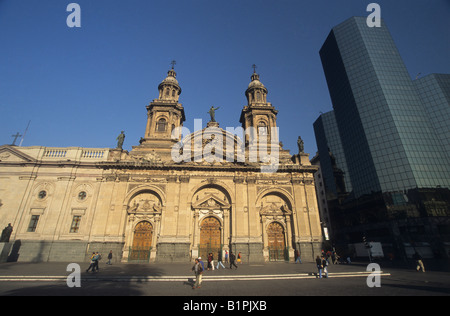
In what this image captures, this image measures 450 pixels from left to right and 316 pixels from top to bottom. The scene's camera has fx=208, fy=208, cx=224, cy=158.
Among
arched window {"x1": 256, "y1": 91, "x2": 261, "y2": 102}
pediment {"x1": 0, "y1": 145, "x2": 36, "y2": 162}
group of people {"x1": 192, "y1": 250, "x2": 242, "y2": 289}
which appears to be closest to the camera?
group of people {"x1": 192, "y1": 250, "x2": 242, "y2": 289}

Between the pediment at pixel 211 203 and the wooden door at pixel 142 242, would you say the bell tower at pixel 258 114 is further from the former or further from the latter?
the wooden door at pixel 142 242

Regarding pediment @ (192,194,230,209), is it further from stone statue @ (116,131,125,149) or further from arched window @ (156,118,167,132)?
arched window @ (156,118,167,132)

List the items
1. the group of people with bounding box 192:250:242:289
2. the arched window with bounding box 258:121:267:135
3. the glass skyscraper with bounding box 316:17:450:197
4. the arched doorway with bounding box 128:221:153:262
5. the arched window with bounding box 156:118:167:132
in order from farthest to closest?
the glass skyscraper with bounding box 316:17:450:197
the arched window with bounding box 258:121:267:135
the arched window with bounding box 156:118:167:132
the arched doorway with bounding box 128:221:153:262
the group of people with bounding box 192:250:242:289

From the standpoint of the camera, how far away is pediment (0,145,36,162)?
2564cm

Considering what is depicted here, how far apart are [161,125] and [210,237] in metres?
19.9

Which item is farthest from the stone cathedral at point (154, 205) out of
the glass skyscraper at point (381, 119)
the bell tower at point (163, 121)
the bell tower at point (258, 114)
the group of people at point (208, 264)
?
the glass skyscraper at point (381, 119)

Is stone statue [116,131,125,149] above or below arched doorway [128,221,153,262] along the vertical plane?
above

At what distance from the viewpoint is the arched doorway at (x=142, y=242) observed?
76.3 ft

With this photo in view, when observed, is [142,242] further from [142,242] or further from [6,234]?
[6,234]

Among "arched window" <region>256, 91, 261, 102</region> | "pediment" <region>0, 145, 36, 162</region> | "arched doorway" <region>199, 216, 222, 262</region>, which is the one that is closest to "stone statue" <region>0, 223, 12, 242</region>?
"pediment" <region>0, 145, 36, 162</region>

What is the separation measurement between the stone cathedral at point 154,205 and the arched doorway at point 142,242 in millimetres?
107

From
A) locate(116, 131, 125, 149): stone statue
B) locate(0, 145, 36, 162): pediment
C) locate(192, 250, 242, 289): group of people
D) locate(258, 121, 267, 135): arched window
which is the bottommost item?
locate(192, 250, 242, 289): group of people

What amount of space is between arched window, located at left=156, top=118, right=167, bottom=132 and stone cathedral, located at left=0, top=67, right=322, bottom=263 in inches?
255
